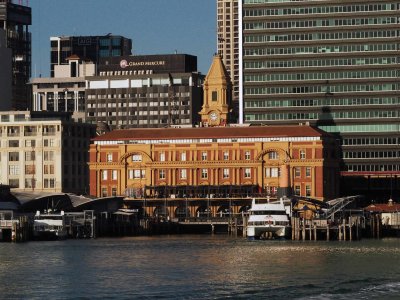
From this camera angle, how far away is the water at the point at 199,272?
13062cm

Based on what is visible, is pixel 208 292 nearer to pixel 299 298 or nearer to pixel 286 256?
pixel 299 298

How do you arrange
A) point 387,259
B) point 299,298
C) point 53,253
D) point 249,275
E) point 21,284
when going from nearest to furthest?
1. point 299,298
2. point 21,284
3. point 249,275
4. point 387,259
5. point 53,253

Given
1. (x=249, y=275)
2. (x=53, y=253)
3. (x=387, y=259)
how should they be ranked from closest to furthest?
(x=249, y=275), (x=387, y=259), (x=53, y=253)

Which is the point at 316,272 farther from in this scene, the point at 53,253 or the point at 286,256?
the point at 53,253

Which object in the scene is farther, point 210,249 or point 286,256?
point 210,249

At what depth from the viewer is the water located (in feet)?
429

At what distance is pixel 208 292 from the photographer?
130 meters

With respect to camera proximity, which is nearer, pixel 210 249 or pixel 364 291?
pixel 364 291

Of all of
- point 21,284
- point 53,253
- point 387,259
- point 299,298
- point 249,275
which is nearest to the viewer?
point 299,298

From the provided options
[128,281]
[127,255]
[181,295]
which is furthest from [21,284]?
[127,255]

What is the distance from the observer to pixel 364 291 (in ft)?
432

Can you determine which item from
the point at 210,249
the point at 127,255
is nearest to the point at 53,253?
the point at 127,255

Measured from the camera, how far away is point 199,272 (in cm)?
15262

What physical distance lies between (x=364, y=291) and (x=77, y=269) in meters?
40.1
